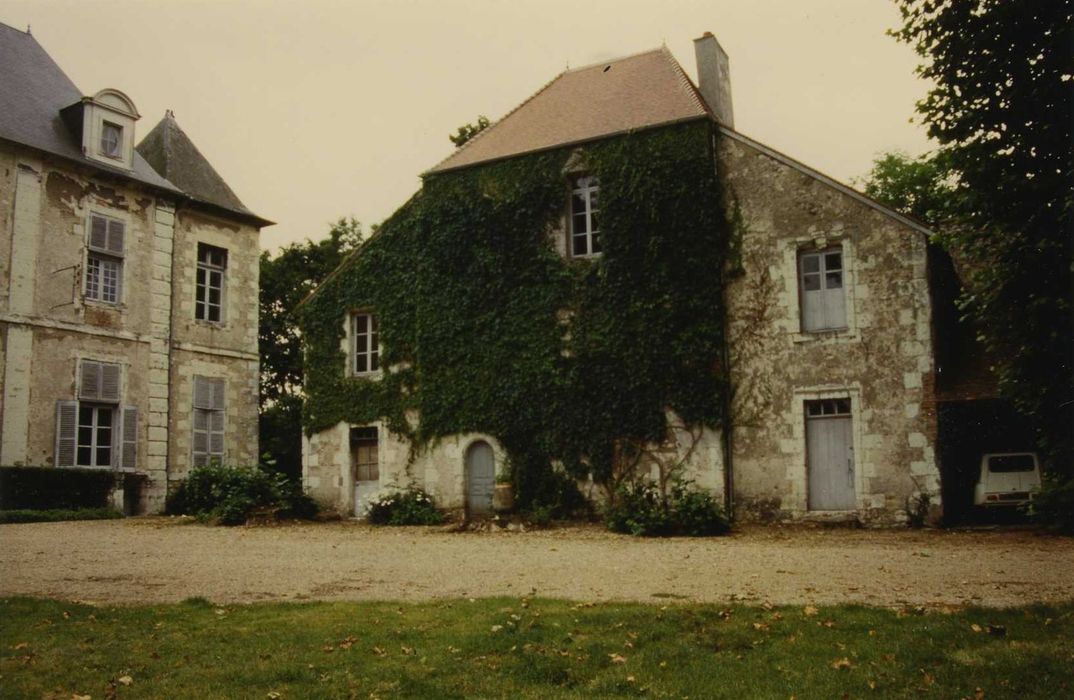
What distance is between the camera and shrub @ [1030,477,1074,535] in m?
11.5

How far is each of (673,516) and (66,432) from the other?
38.4 ft

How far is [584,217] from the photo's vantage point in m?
16.8

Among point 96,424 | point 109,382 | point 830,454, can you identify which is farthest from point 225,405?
point 830,454

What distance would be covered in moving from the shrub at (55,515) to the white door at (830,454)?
503 inches

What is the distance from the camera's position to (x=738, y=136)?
15609mm

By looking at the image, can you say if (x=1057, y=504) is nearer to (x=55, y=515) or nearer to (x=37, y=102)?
(x=55, y=515)

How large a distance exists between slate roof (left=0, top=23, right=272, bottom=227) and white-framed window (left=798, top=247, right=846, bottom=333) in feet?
44.2

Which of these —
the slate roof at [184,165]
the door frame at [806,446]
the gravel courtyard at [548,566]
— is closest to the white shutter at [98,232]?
the slate roof at [184,165]

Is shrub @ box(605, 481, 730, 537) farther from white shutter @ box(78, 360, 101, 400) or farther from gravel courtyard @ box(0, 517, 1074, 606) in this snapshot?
white shutter @ box(78, 360, 101, 400)

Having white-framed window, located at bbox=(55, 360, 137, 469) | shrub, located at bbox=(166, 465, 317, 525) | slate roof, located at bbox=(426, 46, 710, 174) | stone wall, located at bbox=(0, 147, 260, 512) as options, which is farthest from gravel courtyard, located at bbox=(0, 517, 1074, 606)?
slate roof, located at bbox=(426, 46, 710, 174)

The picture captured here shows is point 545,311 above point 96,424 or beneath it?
above

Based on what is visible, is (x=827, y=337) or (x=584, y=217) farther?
(x=584, y=217)

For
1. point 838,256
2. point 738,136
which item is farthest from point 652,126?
point 838,256

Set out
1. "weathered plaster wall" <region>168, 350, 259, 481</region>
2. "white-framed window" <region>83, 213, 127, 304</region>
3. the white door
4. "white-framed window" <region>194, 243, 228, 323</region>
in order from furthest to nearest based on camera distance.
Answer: "white-framed window" <region>194, 243, 228, 323</region> → "weathered plaster wall" <region>168, 350, 259, 481</region> → "white-framed window" <region>83, 213, 127, 304</region> → the white door
